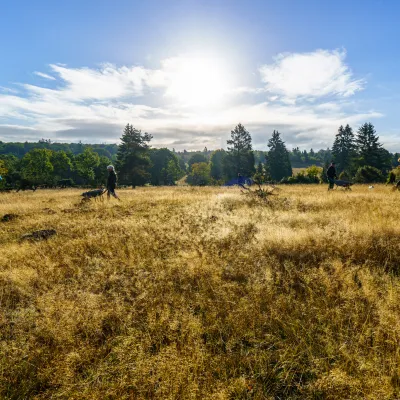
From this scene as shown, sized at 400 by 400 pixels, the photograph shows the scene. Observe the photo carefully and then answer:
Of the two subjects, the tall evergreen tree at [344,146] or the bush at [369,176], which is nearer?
the bush at [369,176]

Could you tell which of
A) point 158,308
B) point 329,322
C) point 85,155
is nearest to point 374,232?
point 329,322

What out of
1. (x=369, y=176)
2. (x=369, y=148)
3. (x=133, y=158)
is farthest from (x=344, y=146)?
(x=133, y=158)

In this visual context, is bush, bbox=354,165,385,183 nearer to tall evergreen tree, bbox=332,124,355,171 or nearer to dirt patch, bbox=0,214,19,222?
tall evergreen tree, bbox=332,124,355,171

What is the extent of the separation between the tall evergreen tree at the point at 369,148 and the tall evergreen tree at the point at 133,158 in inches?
1692

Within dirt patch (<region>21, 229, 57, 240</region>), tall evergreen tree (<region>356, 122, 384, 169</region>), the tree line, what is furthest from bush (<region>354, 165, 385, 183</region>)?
dirt patch (<region>21, 229, 57, 240</region>)

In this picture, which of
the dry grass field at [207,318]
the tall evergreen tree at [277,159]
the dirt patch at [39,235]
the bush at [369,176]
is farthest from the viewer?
the tall evergreen tree at [277,159]

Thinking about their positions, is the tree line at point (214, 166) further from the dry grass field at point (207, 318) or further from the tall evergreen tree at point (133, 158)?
the dry grass field at point (207, 318)

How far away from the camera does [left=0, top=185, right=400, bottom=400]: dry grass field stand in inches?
91.7

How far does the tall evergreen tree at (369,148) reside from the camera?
162 ft

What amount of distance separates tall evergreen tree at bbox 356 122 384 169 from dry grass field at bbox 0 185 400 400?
5316cm

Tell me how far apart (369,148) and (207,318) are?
59.2 m

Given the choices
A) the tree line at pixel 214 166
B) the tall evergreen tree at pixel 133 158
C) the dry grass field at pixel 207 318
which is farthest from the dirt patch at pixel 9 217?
the tall evergreen tree at pixel 133 158

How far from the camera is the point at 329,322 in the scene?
3.06 meters

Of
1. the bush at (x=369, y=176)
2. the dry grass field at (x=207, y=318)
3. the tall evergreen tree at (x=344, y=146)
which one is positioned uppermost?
the tall evergreen tree at (x=344, y=146)
